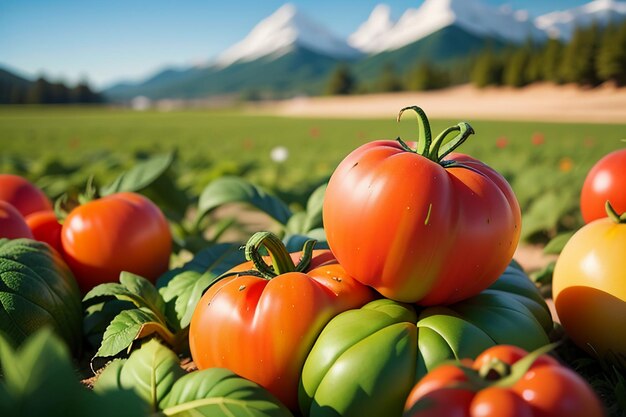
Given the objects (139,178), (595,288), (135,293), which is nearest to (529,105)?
(139,178)

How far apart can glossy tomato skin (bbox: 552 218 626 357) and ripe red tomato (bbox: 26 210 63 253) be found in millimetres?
2367

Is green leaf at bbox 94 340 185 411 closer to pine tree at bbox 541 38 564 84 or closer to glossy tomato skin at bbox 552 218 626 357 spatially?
glossy tomato skin at bbox 552 218 626 357

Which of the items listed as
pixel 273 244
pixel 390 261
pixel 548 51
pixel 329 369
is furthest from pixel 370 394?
pixel 548 51

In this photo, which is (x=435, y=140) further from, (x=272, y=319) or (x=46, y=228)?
(x=46, y=228)

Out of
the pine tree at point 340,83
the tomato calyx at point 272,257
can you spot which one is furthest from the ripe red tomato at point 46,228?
the pine tree at point 340,83

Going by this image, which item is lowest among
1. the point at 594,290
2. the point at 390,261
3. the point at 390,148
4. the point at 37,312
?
the point at 594,290

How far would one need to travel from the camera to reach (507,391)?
1.13 metres

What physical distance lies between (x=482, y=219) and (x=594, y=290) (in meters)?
0.70

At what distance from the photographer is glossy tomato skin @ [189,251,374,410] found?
68.1 inches

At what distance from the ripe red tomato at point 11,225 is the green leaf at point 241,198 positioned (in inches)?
35.9

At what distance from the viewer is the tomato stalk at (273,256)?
5.89 feet

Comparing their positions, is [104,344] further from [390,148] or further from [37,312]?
[390,148]

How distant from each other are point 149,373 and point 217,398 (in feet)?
0.65

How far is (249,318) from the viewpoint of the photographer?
1769 mm
